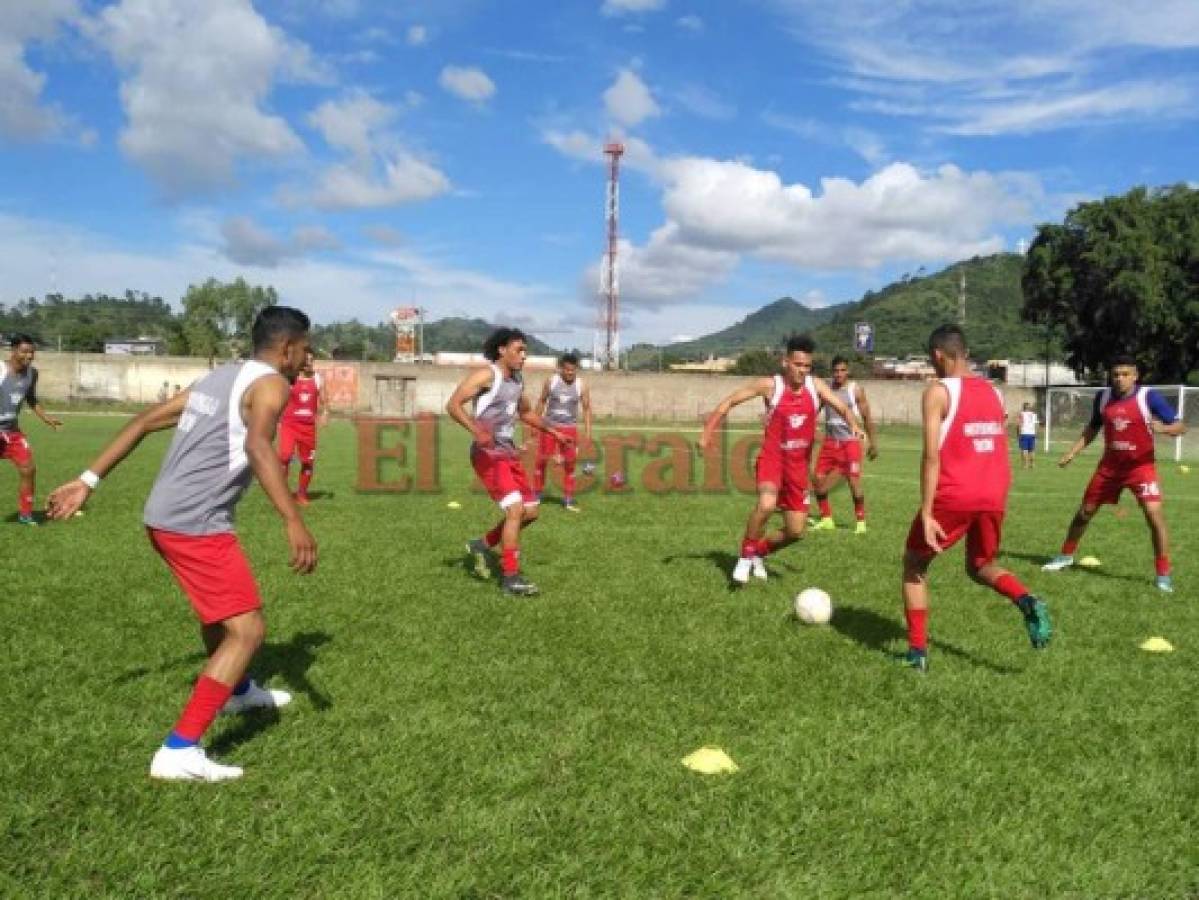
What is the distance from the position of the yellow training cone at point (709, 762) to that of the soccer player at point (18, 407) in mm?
9878

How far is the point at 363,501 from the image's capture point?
48.8 ft

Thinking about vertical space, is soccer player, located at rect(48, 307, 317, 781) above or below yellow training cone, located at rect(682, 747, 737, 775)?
above

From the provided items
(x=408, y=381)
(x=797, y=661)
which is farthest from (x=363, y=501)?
(x=408, y=381)

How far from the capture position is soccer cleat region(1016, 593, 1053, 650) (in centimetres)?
604

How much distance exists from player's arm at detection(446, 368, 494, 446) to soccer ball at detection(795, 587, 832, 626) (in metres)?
3.14

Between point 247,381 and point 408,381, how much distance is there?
5028cm

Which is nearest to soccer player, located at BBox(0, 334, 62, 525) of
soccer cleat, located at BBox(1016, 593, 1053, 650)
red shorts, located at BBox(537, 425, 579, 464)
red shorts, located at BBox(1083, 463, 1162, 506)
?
red shorts, located at BBox(537, 425, 579, 464)

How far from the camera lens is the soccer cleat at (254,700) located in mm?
4984

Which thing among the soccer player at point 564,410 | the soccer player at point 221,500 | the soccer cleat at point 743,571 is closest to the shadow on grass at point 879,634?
the soccer cleat at point 743,571

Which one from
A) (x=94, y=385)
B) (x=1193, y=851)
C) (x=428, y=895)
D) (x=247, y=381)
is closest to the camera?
(x=428, y=895)

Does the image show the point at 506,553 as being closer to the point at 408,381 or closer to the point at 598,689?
the point at 598,689

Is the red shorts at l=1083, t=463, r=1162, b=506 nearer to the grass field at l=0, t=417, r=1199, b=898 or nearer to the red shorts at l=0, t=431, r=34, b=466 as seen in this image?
the grass field at l=0, t=417, r=1199, b=898

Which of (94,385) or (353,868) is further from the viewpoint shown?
(94,385)

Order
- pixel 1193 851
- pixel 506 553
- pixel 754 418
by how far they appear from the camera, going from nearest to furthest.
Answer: pixel 1193 851 → pixel 506 553 → pixel 754 418
